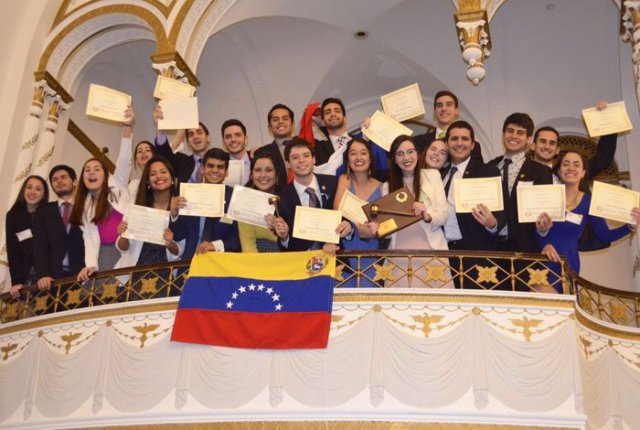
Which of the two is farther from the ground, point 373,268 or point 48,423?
point 373,268

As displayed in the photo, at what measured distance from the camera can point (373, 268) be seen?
6.27 m

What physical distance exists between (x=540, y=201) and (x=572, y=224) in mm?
421

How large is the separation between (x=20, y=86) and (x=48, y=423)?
4635 millimetres

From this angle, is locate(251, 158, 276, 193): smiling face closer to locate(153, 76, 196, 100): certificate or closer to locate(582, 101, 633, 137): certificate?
locate(153, 76, 196, 100): certificate

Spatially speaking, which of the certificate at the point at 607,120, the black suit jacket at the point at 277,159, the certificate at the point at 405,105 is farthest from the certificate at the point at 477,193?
the black suit jacket at the point at 277,159

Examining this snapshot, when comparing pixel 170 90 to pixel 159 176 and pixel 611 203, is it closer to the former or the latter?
pixel 159 176

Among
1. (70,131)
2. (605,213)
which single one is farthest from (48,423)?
(70,131)

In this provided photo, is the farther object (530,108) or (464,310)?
(530,108)

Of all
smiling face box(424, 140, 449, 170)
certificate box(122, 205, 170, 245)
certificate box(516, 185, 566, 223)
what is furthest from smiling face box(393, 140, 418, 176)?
certificate box(122, 205, 170, 245)

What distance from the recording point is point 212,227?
673 cm

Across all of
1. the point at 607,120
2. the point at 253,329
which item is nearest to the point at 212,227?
the point at 253,329

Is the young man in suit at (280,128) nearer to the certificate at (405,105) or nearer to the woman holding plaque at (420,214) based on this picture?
the certificate at (405,105)

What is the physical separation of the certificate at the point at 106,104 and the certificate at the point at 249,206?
1.71 metres

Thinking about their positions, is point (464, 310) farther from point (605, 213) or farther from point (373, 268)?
point (605, 213)
